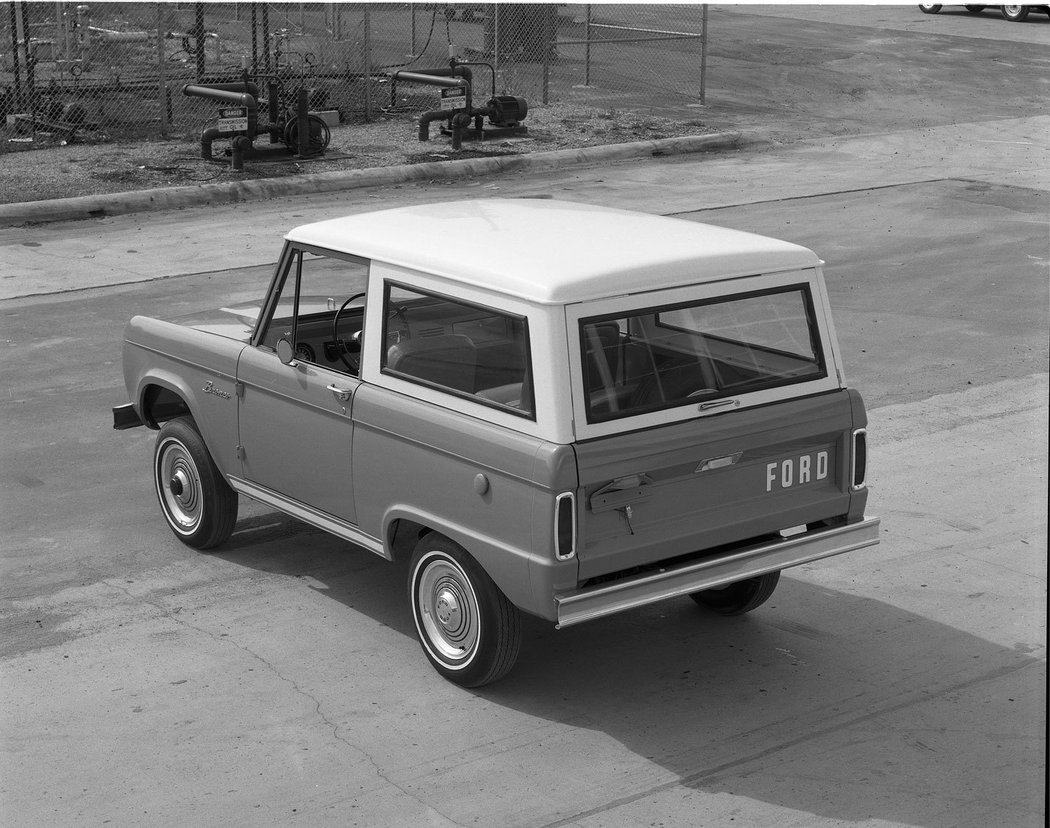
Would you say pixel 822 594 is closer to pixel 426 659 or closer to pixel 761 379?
pixel 761 379

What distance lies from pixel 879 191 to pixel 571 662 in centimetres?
1243

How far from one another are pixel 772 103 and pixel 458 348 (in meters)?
19.2

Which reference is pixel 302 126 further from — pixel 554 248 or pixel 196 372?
pixel 554 248

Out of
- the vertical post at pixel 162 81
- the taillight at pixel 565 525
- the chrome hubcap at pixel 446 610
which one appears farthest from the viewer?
the vertical post at pixel 162 81

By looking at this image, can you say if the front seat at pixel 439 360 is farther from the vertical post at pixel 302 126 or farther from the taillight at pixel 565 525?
the vertical post at pixel 302 126

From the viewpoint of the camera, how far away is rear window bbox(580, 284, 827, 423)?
523 cm

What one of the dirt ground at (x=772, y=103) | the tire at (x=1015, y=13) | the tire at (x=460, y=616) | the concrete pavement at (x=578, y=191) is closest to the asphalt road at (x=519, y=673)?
the tire at (x=460, y=616)

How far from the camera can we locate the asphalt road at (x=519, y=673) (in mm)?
4840

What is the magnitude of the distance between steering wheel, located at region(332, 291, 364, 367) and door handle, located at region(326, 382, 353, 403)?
0.70ft

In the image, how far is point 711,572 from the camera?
537 cm

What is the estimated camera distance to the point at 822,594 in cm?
659

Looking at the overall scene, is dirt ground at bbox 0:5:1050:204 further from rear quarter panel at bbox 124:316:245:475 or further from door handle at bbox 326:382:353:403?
door handle at bbox 326:382:353:403

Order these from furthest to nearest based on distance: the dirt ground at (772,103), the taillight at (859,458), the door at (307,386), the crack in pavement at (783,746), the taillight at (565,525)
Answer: the dirt ground at (772,103), the door at (307,386), the taillight at (859,458), the taillight at (565,525), the crack in pavement at (783,746)

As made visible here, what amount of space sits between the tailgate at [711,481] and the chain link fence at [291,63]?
1258cm
